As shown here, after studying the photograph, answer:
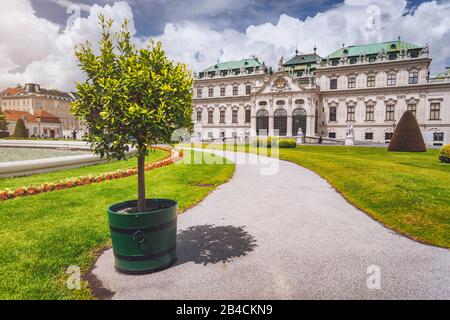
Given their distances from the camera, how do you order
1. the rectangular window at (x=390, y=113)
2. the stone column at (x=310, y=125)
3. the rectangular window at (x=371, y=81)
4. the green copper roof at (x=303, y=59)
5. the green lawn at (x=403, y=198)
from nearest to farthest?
the green lawn at (x=403, y=198) → the rectangular window at (x=390, y=113) → the rectangular window at (x=371, y=81) → the stone column at (x=310, y=125) → the green copper roof at (x=303, y=59)

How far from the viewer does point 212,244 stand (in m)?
5.93

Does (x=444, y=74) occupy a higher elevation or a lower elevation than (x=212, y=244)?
higher

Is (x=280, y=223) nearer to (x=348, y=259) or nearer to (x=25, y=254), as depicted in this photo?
(x=348, y=259)

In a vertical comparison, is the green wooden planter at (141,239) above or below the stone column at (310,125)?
below

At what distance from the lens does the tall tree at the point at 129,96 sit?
4.56 meters

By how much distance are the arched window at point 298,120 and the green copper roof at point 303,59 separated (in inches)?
571

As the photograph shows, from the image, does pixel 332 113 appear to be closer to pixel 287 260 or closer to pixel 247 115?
pixel 247 115

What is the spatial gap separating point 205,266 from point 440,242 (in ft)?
16.1

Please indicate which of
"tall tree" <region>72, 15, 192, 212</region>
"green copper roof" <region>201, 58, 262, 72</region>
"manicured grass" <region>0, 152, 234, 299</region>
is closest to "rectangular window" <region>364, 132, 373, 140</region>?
"green copper roof" <region>201, 58, 262, 72</region>

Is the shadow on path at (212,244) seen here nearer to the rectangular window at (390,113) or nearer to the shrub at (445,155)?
the shrub at (445,155)

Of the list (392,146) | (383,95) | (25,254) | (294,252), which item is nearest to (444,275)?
(294,252)

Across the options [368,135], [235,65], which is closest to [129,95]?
[368,135]

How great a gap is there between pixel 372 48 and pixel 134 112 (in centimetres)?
5853

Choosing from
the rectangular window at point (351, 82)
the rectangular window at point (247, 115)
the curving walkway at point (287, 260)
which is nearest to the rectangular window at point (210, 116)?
the rectangular window at point (247, 115)
